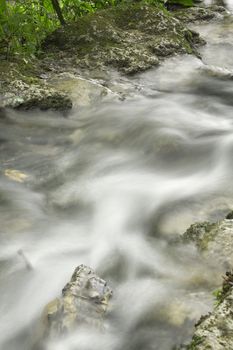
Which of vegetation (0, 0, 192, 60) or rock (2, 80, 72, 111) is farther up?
vegetation (0, 0, 192, 60)

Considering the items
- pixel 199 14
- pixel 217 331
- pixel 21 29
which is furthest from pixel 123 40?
pixel 217 331

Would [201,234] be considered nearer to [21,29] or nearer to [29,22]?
[21,29]

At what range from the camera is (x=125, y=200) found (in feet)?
13.9

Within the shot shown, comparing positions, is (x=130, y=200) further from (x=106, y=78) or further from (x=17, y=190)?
(x=106, y=78)

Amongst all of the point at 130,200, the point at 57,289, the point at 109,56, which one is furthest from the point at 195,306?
the point at 109,56

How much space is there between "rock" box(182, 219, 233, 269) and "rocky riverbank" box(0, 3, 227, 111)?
3.25m

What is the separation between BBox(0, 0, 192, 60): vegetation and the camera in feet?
21.5

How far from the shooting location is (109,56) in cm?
694

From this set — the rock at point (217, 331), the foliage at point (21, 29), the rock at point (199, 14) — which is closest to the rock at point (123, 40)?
the foliage at point (21, 29)

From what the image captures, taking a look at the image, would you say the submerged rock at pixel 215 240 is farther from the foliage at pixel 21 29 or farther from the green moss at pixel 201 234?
the foliage at pixel 21 29

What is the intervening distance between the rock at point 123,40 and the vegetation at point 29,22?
0.32 m

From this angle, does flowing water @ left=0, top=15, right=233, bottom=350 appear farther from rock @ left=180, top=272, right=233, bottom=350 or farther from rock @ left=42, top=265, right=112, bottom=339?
rock @ left=180, top=272, right=233, bottom=350

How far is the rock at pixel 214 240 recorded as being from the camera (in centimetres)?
291

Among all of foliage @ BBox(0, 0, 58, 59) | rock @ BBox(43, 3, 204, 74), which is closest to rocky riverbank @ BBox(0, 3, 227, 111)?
rock @ BBox(43, 3, 204, 74)
